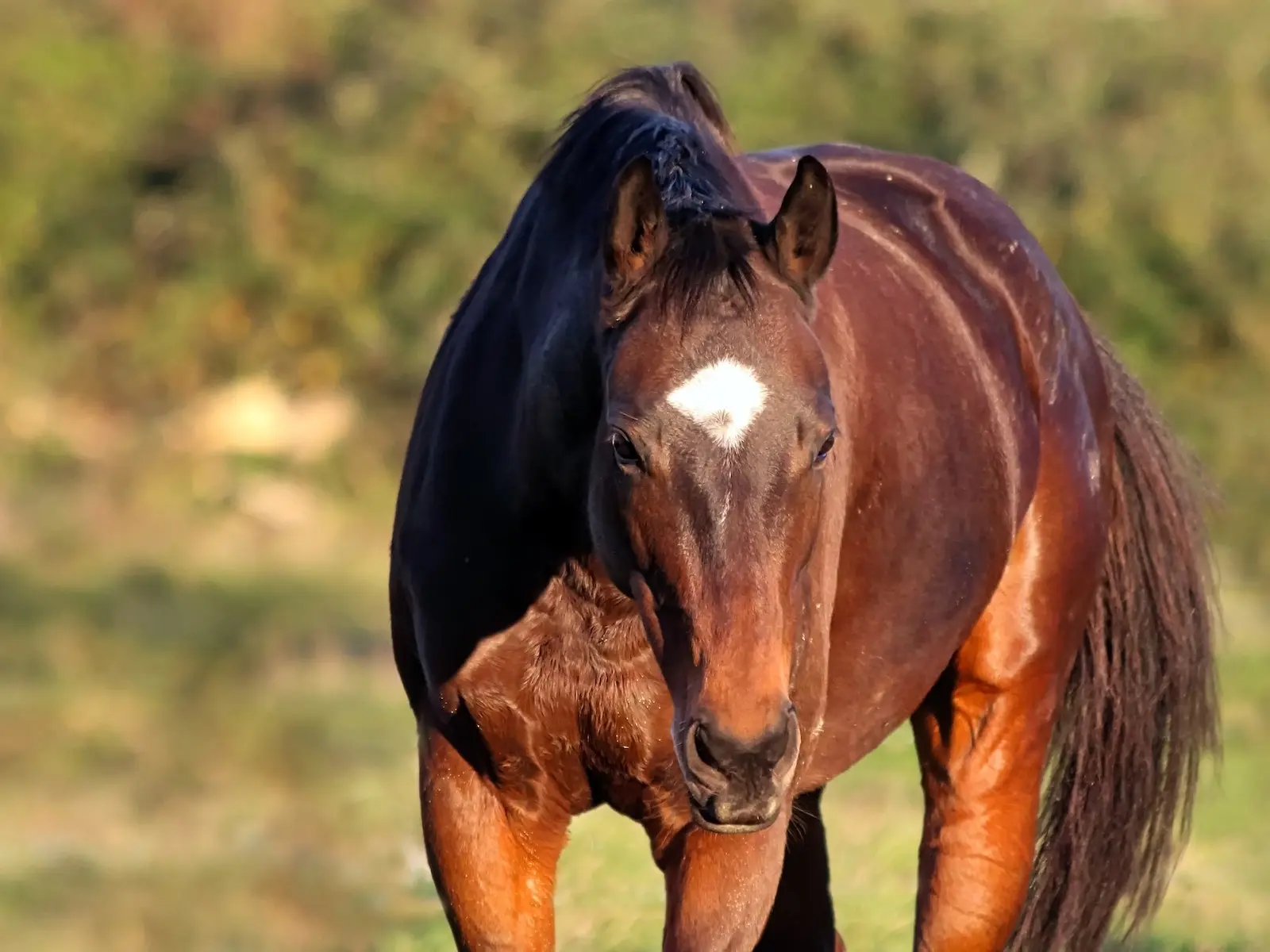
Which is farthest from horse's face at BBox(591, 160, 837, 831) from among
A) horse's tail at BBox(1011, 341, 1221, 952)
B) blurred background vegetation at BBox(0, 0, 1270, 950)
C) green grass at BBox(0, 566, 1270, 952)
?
blurred background vegetation at BBox(0, 0, 1270, 950)

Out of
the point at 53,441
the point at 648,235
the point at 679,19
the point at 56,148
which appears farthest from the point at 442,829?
the point at 679,19

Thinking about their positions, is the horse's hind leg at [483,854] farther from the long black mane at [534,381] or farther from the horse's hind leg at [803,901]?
the horse's hind leg at [803,901]

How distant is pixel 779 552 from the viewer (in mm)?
3004

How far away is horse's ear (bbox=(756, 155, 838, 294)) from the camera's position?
320cm

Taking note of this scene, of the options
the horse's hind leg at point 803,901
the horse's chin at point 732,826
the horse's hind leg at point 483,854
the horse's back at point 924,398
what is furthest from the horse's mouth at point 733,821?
the horse's hind leg at point 803,901

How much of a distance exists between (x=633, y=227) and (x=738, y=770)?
86 centimetres

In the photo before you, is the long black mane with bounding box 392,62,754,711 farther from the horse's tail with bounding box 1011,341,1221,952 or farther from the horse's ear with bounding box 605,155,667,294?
the horse's tail with bounding box 1011,341,1221,952

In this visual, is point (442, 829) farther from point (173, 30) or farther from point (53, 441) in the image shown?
point (173, 30)

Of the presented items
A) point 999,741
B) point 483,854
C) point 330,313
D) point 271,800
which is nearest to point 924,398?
point 999,741

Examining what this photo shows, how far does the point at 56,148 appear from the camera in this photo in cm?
1538

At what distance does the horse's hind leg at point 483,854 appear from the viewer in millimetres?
3713

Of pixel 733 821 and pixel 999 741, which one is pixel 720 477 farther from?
pixel 999 741

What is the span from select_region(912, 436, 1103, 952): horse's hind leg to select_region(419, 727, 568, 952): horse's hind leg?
1193mm

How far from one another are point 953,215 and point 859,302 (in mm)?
826
